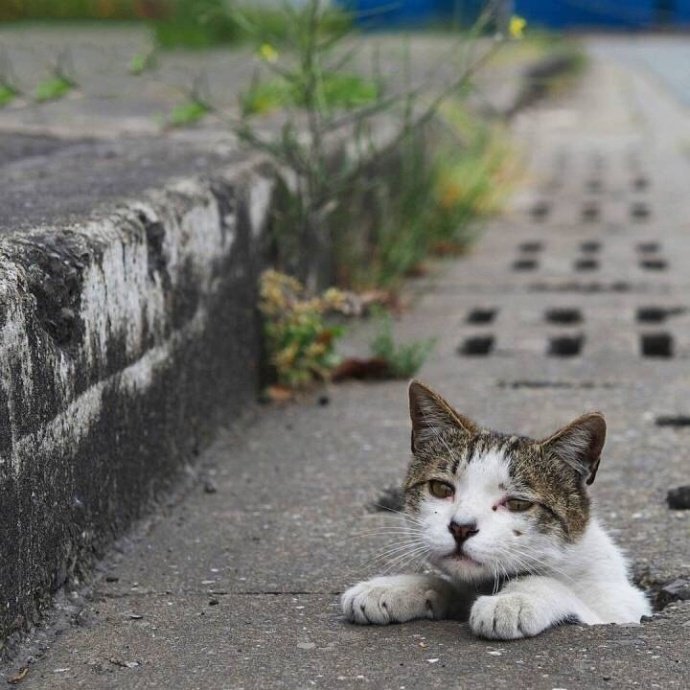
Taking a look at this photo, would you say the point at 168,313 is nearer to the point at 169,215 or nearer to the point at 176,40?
the point at 169,215

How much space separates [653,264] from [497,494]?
4.04 meters

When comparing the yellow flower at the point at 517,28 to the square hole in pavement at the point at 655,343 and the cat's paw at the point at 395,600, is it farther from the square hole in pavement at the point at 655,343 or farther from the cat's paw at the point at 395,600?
the cat's paw at the point at 395,600

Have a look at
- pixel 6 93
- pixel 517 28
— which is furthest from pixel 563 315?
pixel 6 93

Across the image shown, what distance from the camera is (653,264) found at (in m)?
6.53

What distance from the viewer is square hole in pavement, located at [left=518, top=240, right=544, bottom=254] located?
7102 millimetres

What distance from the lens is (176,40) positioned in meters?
10.5

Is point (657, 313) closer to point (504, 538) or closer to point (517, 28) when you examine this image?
point (517, 28)

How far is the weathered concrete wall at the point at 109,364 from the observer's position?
2590mm

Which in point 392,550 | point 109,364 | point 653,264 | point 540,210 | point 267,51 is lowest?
point 540,210

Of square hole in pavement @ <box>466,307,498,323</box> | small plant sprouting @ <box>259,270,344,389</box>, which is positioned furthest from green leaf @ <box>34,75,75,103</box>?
square hole in pavement @ <box>466,307,498,323</box>

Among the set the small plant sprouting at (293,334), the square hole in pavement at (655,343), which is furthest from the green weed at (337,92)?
the square hole in pavement at (655,343)

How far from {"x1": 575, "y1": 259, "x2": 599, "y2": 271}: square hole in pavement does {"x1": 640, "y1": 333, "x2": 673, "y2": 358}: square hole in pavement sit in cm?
135

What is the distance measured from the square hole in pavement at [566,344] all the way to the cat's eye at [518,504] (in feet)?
7.74

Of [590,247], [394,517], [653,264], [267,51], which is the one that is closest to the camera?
[394,517]
